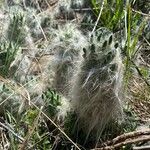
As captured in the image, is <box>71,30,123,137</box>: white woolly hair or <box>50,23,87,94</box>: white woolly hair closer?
<box>71,30,123,137</box>: white woolly hair

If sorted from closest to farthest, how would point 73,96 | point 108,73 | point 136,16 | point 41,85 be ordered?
point 108,73 → point 73,96 → point 41,85 → point 136,16

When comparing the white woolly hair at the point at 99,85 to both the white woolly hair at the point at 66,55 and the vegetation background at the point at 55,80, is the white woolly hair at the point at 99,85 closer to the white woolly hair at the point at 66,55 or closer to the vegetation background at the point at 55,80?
the vegetation background at the point at 55,80

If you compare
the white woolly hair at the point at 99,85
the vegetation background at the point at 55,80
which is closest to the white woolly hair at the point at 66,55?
the vegetation background at the point at 55,80

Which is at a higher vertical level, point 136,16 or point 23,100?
point 136,16

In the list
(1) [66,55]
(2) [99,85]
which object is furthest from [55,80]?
(2) [99,85]

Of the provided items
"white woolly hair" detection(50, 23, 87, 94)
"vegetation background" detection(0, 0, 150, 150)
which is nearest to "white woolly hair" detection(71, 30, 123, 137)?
"vegetation background" detection(0, 0, 150, 150)

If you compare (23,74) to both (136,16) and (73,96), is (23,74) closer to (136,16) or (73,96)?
(73,96)

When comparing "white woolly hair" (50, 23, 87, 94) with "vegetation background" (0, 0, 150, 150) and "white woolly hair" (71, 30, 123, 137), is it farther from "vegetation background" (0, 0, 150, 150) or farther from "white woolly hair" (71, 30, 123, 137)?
"white woolly hair" (71, 30, 123, 137)

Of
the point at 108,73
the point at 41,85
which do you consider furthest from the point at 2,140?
the point at 108,73

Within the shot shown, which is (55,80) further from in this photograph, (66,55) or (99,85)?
(99,85)
